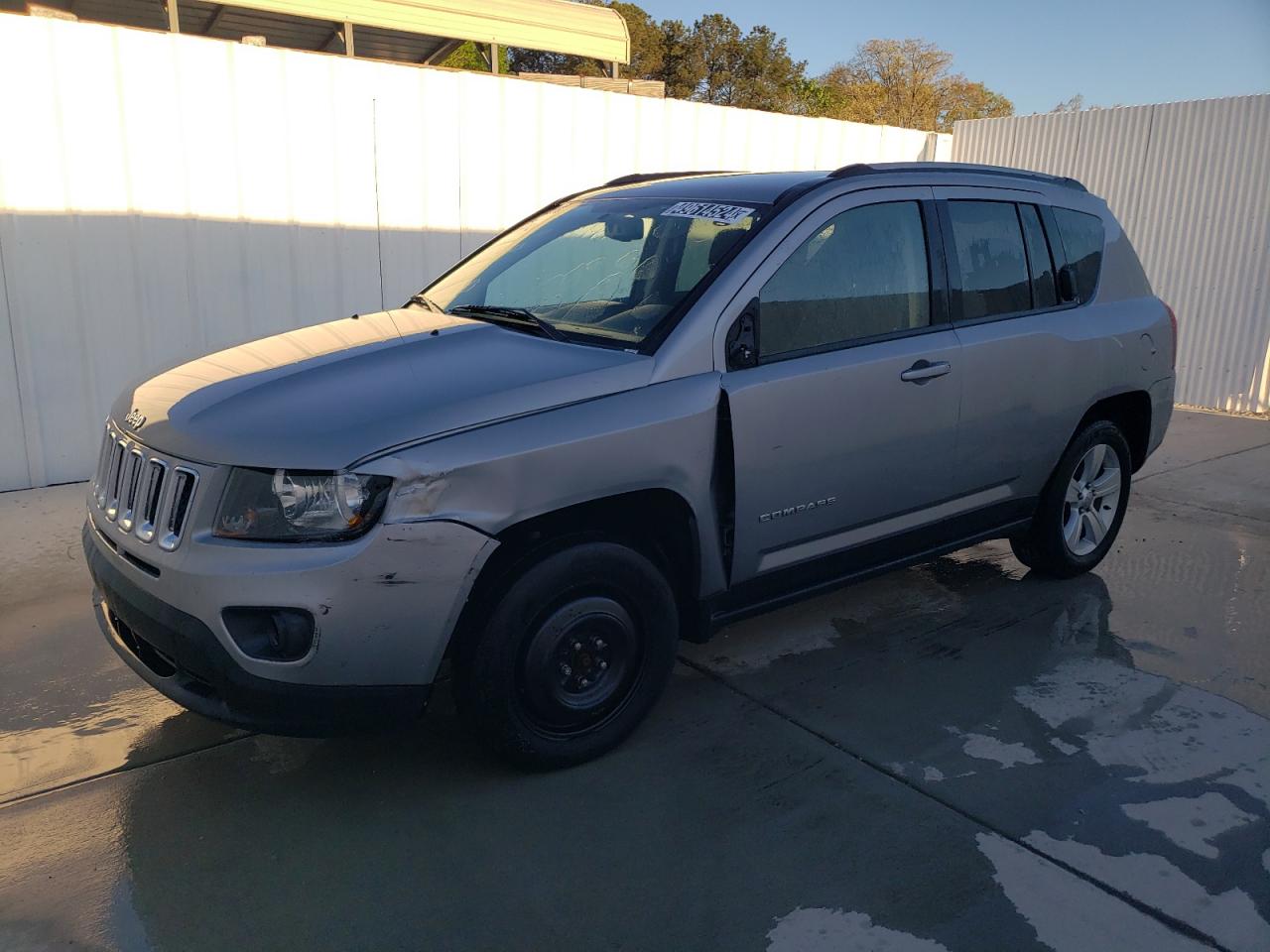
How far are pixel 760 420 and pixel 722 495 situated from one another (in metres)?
0.28

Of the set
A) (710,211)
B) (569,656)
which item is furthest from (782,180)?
(569,656)

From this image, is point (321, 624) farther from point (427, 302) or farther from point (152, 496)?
point (427, 302)

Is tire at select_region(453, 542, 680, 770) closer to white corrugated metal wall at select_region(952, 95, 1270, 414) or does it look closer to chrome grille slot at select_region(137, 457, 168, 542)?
chrome grille slot at select_region(137, 457, 168, 542)

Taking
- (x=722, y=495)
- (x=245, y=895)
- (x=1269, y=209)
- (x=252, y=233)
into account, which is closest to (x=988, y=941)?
(x=722, y=495)

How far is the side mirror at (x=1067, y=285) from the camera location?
15.3 ft

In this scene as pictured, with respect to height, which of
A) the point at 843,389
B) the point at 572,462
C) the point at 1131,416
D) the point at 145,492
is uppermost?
the point at 843,389

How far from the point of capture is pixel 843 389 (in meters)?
3.68

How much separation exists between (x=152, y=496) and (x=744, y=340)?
1897 millimetres

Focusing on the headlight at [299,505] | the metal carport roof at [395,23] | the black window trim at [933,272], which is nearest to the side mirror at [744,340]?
the black window trim at [933,272]

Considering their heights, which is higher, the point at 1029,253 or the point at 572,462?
the point at 1029,253

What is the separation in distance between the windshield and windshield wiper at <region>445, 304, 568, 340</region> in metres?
0.03

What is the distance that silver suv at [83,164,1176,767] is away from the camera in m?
2.80

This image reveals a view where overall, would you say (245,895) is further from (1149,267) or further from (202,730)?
(1149,267)

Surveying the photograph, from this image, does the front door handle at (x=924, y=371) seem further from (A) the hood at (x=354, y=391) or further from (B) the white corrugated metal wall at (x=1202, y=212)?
(B) the white corrugated metal wall at (x=1202, y=212)
